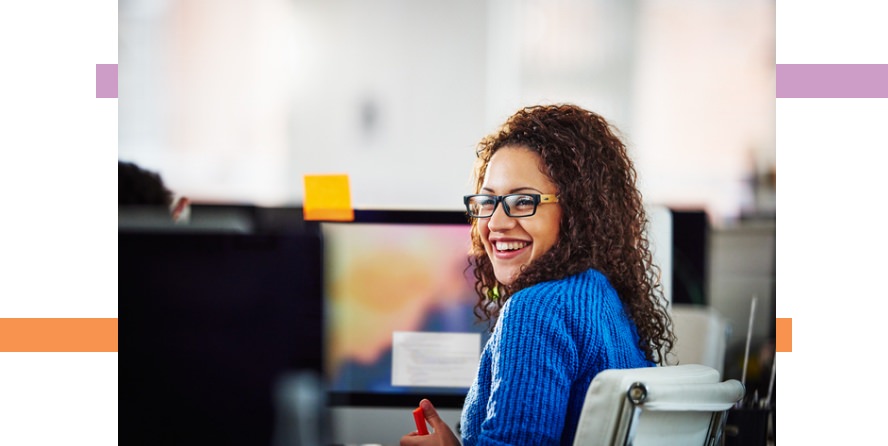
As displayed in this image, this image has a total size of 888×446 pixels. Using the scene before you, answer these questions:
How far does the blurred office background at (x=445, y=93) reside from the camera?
2049 mm

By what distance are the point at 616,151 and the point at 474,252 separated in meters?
0.34

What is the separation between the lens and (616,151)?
126 cm

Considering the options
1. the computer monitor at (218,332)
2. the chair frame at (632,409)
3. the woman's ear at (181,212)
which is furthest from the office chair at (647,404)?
the woman's ear at (181,212)

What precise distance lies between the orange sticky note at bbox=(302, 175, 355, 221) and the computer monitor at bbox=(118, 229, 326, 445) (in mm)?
53

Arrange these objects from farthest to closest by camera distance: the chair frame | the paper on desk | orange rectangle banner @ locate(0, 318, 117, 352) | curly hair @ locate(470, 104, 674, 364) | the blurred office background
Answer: the blurred office background
the paper on desk
orange rectangle banner @ locate(0, 318, 117, 352)
curly hair @ locate(470, 104, 674, 364)
the chair frame

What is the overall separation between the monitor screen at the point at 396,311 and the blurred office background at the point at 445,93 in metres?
0.10

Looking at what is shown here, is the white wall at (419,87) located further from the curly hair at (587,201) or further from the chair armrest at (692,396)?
the chair armrest at (692,396)

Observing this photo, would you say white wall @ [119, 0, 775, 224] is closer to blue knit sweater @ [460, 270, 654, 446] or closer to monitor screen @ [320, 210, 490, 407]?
monitor screen @ [320, 210, 490, 407]

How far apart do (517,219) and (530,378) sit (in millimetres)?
308

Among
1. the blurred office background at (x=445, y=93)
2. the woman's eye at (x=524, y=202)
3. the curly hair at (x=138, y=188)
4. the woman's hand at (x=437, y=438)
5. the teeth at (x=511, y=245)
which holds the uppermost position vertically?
the blurred office background at (x=445, y=93)

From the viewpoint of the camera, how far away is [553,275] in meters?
1.14

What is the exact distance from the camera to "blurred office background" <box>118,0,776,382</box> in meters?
2.05

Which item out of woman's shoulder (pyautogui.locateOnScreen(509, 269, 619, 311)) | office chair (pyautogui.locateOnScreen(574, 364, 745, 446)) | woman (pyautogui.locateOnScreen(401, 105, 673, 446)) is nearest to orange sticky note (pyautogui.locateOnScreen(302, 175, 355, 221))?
woman (pyautogui.locateOnScreen(401, 105, 673, 446))
